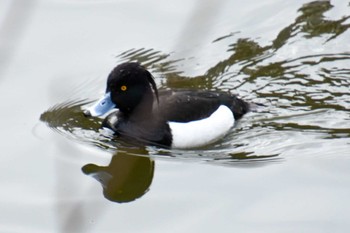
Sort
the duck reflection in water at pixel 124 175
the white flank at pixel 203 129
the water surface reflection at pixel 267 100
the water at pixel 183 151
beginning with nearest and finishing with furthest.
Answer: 1. the water at pixel 183 151
2. the duck reflection in water at pixel 124 175
3. the water surface reflection at pixel 267 100
4. the white flank at pixel 203 129

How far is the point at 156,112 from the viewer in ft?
26.9

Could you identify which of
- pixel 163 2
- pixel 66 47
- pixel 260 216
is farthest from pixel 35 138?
pixel 163 2

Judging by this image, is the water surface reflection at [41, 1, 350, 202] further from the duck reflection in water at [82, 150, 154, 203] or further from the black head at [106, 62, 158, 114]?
the black head at [106, 62, 158, 114]

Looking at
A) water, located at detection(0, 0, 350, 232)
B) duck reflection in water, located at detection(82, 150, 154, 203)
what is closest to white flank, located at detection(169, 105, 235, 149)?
water, located at detection(0, 0, 350, 232)

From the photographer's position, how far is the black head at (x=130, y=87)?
319 inches

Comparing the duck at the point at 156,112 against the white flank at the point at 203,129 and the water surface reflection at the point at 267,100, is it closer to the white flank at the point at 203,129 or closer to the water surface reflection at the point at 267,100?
the white flank at the point at 203,129

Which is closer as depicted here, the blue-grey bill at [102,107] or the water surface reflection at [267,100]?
the water surface reflection at [267,100]

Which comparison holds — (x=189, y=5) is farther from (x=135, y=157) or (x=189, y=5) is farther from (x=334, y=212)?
(x=334, y=212)

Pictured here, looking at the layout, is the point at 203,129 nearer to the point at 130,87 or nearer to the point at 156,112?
the point at 156,112

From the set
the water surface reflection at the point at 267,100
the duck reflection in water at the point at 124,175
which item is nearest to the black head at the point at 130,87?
the water surface reflection at the point at 267,100

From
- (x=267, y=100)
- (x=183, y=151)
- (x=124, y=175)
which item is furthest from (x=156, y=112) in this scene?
(x=267, y=100)

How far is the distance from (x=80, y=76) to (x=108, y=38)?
89 centimetres

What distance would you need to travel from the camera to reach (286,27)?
33.1 feet

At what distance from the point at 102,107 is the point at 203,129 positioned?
3.19 feet
